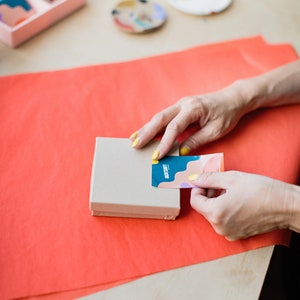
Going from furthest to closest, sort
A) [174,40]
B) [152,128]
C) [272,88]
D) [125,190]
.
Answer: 1. [174,40]
2. [272,88]
3. [152,128]
4. [125,190]

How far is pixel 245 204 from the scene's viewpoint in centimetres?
74

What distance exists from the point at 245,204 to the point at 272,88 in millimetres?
359

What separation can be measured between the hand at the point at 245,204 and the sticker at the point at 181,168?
0.03 metres

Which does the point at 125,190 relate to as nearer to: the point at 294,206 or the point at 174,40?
the point at 294,206

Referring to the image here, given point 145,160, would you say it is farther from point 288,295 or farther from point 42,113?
point 288,295

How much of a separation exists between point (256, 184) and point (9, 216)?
1.49 feet

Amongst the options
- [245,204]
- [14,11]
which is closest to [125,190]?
[245,204]

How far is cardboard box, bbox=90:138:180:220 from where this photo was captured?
716mm

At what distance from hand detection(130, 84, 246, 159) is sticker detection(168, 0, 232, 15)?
1.16ft

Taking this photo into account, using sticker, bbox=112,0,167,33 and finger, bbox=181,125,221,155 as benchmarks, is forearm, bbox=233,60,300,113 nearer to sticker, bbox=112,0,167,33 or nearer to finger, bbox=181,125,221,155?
finger, bbox=181,125,221,155

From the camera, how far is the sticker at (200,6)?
3.88 feet

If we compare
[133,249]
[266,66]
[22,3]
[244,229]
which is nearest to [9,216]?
[133,249]

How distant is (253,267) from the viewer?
0.72 meters

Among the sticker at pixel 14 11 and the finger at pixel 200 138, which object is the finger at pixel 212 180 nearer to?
the finger at pixel 200 138
